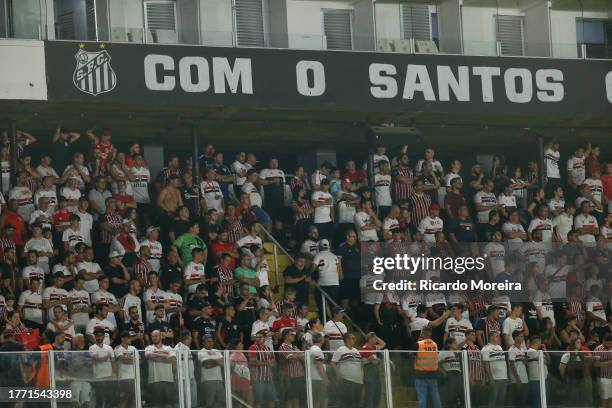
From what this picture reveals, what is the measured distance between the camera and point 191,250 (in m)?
25.2

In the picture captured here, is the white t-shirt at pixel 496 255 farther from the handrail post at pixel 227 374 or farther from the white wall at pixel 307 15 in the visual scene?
the handrail post at pixel 227 374

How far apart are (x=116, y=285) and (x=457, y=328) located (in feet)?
17.0

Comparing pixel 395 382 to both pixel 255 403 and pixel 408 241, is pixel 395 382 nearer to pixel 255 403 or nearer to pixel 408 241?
pixel 255 403

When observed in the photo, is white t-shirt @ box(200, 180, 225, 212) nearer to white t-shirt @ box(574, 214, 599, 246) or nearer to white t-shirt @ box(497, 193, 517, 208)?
white t-shirt @ box(497, 193, 517, 208)

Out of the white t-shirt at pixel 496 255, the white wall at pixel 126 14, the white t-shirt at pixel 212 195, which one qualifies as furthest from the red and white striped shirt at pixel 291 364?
the white wall at pixel 126 14

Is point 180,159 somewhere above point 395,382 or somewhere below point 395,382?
above

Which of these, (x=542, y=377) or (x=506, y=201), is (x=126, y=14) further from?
(x=542, y=377)

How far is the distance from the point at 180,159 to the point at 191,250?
5657mm

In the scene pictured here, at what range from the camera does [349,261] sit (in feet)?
87.7

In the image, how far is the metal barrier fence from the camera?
20.7 m

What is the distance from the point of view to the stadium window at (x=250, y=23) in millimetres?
28781

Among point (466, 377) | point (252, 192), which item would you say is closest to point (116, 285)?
point (252, 192)

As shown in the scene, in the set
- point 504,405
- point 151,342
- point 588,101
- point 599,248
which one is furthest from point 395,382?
point 588,101

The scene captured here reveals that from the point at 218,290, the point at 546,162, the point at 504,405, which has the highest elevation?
the point at 546,162
